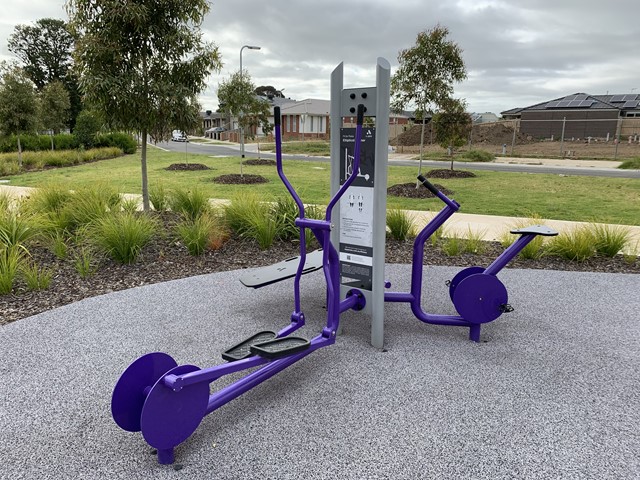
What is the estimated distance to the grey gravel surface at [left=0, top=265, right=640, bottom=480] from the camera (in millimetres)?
2156

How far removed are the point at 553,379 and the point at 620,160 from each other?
2474 centimetres

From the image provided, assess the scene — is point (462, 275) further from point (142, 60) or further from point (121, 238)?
point (142, 60)

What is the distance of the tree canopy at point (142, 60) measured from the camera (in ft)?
21.0

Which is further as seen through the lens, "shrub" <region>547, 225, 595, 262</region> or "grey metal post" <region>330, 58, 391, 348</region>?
"shrub" <region>547, 225, 595, 262</region>

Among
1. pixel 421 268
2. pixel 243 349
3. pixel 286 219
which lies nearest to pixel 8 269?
pixel 243 349

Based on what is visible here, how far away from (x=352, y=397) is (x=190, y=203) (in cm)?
481

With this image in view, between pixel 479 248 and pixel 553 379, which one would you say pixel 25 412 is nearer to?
pixel 553 379

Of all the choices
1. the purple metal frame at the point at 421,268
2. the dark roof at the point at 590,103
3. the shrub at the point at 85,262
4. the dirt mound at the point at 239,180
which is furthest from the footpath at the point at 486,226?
the dark roof at the point at 590,103

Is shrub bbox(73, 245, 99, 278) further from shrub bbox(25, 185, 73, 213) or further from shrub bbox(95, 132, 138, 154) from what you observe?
shrub bbox(95, 132, 138, 154)

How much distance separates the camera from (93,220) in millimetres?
5660

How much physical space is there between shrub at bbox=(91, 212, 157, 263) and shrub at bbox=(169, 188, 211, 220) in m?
1.30

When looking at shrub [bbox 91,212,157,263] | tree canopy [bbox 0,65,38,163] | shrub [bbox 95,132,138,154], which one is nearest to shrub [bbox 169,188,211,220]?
shrub [bbox 91,212,157,263]

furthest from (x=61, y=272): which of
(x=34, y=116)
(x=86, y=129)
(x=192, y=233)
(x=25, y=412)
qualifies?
(x=86, y=129)

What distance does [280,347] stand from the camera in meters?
2.57
